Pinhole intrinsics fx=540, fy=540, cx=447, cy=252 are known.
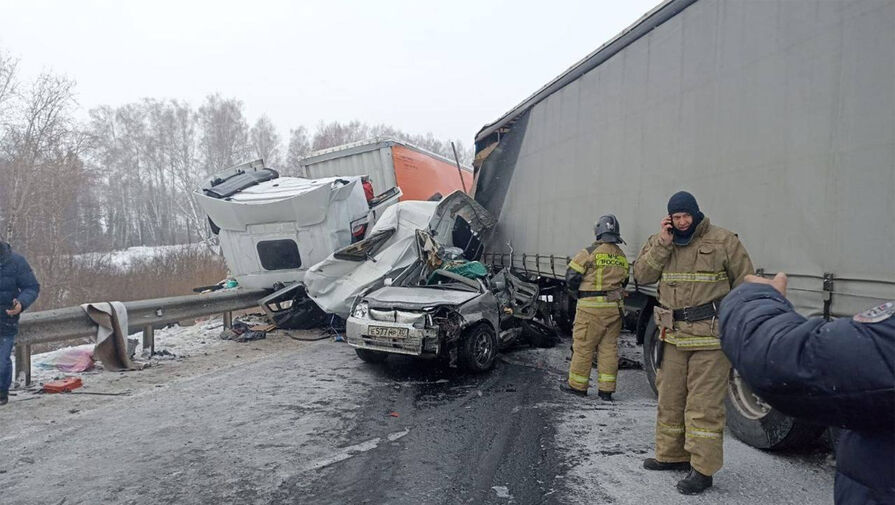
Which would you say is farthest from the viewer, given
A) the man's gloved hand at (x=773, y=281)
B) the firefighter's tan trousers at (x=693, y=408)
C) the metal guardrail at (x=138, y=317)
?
the metal guardrail at (x=138, y=317)

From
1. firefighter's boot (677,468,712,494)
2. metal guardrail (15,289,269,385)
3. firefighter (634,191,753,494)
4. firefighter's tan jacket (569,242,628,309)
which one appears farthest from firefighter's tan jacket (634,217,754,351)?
metal guardrail (15,289,269,385)

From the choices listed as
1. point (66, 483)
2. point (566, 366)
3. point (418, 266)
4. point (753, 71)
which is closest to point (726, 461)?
point (753, 71)

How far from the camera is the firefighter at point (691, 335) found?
10.2 ft

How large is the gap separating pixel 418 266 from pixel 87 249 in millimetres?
18548

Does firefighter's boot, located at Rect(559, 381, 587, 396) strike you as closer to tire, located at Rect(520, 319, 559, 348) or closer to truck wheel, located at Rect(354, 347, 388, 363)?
tire, located at Rect(520, 319, 559, 348)

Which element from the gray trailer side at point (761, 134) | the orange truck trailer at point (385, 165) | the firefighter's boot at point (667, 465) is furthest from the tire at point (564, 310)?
the firefighter's boot at point (667, 465)

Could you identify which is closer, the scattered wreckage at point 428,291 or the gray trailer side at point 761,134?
the gray trailer side at point 761,134

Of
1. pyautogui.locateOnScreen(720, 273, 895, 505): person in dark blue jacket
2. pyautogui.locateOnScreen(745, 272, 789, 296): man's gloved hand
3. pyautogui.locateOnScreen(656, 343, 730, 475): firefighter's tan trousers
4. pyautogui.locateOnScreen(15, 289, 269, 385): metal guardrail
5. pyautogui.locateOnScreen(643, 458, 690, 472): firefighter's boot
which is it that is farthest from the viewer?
pyautogui.locateOnScreen(15, 289, 269, 385): metal guardrail

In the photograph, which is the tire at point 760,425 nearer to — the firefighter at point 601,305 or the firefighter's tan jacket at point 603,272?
the firefighter at point 601,305

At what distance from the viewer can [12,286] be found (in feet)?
17.2

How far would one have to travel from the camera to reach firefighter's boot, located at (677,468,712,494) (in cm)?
309

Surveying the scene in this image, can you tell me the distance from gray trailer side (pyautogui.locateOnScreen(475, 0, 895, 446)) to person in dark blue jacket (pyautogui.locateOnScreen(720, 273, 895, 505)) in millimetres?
1981

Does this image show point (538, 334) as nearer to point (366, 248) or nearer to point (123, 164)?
point (366, 248)

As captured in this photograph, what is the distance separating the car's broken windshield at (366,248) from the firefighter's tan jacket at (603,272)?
3839 mm
